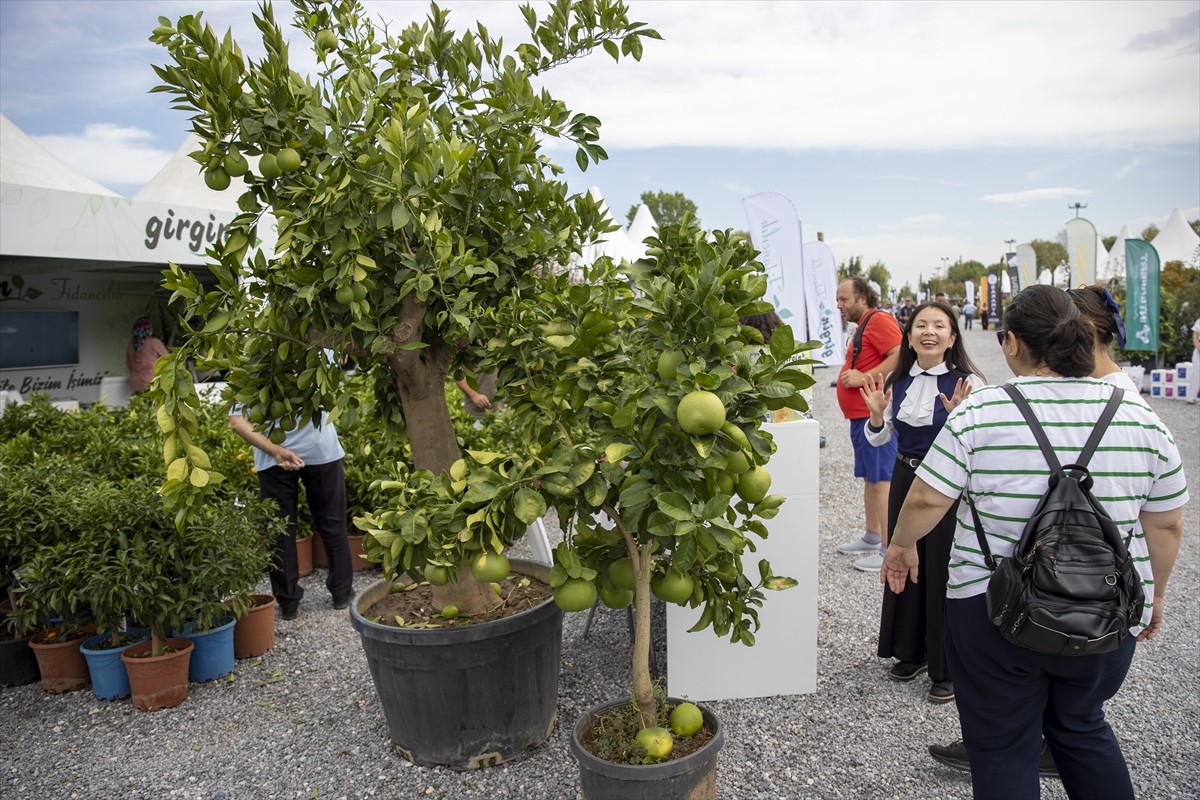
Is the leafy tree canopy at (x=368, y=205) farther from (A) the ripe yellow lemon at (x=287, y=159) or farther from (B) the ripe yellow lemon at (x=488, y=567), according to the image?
(B) the ripe yellow lemon at (x=488, y=567)

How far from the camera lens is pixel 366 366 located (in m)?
3.55

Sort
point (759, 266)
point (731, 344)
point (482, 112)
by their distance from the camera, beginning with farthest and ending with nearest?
point (482, 112) < point (759, 266) < point (731, 344)

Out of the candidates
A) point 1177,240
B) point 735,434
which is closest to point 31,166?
point 735,434

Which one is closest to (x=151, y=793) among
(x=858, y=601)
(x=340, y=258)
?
(x=340, y=258)

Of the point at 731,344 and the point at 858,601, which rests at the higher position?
the point at 731,344

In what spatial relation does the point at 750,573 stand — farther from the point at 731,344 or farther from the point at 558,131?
the point at 558,131

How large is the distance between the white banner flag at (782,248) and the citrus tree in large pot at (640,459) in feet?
23.8

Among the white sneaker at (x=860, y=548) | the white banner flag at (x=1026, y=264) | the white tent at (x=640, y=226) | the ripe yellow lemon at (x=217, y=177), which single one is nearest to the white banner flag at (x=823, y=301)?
the white sneaker at (x=860, y=548)

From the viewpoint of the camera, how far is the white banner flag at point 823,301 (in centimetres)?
1066

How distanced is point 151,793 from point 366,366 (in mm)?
1957

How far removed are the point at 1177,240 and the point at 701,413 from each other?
119 feet

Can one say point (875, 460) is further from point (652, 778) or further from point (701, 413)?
point (701, 413)

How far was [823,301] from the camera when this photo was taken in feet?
37.2

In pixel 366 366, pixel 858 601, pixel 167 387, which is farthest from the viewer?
pixel 858 601
